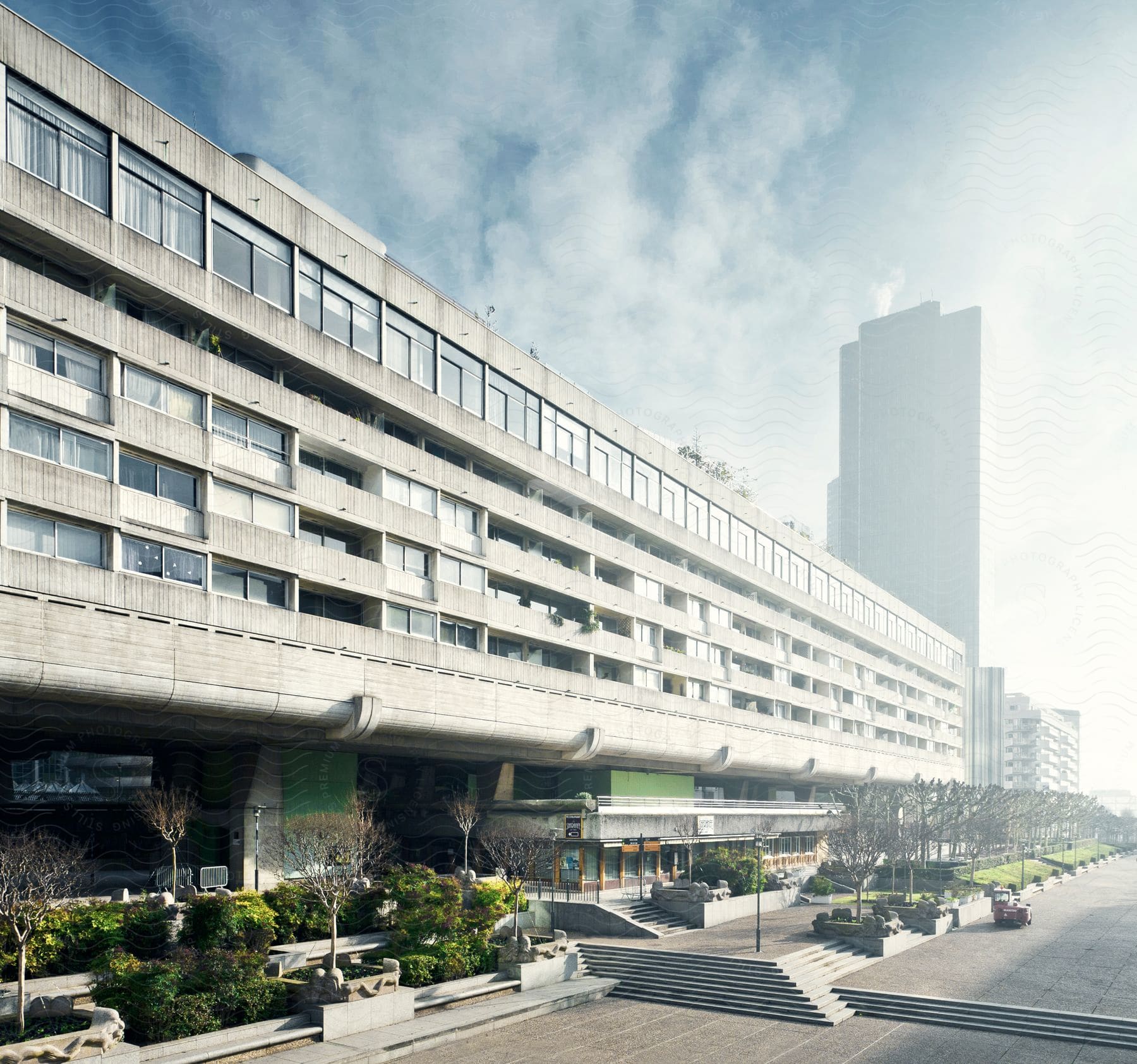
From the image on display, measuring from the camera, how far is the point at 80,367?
30859 mm

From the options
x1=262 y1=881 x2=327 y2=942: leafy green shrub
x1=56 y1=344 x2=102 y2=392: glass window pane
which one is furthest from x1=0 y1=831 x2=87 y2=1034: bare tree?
x1=56 y1=344 x2=102 y2=392: glass window pane

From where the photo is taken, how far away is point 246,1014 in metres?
25.4

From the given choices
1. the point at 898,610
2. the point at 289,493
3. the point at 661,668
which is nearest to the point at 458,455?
the point at 289,493

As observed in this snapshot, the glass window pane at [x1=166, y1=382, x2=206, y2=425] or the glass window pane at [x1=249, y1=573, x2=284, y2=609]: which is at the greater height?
the glass window pane at [x1=166, y1=382, x2=206, y2=425]

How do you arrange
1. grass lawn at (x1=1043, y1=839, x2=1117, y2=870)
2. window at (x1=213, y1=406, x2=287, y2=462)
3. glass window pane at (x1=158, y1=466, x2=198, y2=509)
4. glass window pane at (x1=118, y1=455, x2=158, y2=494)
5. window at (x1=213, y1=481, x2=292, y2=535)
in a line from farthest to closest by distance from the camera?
grass lawn at (x1=1043, y1=839, x2=1117, y2=870) → window at (x1=213, y1=406, x2=287, y2=462) → window at (x1=213, y1=481, x2=292, y2=535) → glass window pane at (x1=158, y1=466, x2=198, y2=509) → glass window pane at (x1=118, y1=455, x2=158, y2=494)

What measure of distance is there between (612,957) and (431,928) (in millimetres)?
7491

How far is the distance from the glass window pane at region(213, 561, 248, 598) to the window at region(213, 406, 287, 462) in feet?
13.4

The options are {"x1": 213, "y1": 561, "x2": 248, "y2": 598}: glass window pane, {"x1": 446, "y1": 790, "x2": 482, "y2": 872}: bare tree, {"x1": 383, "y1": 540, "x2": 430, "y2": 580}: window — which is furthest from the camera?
{"x1": 446, "y1": 790, "x2": 482, "y2": 872}: bare tree

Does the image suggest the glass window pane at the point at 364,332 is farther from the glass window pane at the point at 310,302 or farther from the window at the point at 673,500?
the window at the point at 673,500

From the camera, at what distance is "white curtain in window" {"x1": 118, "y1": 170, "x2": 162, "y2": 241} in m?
32.3

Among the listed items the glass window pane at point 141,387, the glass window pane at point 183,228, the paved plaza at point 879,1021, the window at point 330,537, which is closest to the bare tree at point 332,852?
the paved plaza at point 879,1021

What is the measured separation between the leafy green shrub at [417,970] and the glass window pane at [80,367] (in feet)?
60.5

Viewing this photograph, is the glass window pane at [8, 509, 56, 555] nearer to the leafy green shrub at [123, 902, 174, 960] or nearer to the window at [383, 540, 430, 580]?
the leafy green shrub at [123, 902, 174, 960]

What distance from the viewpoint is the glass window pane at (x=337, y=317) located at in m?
40.1
